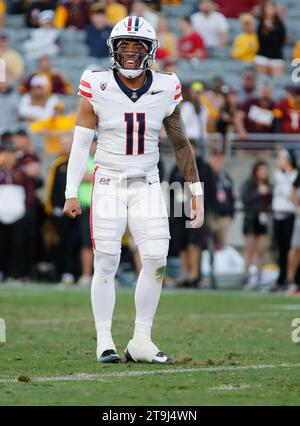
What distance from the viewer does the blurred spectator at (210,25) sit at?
1842 centimetres

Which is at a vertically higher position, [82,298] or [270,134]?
[270,134]

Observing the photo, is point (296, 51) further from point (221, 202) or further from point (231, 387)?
point (231, 387)

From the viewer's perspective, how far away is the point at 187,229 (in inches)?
561

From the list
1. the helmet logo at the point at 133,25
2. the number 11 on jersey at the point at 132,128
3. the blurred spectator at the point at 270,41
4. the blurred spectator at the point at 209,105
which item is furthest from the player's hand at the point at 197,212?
the blurred spectator at the point at 270,41

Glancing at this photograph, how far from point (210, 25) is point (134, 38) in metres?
11.9

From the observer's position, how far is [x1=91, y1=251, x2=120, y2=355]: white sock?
22.1 feet

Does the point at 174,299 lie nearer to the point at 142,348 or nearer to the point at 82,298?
the point at 82,298

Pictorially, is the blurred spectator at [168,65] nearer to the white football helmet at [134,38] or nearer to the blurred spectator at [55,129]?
the blurred spectator at [55,129]

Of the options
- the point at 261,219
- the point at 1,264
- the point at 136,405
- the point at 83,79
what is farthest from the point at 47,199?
the point at 136,405

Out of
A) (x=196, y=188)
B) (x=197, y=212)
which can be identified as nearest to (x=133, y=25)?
(x=196, y=188)

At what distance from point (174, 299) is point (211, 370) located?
598cm

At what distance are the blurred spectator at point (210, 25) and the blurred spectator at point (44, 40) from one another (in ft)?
7.39

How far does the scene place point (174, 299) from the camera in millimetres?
12375
